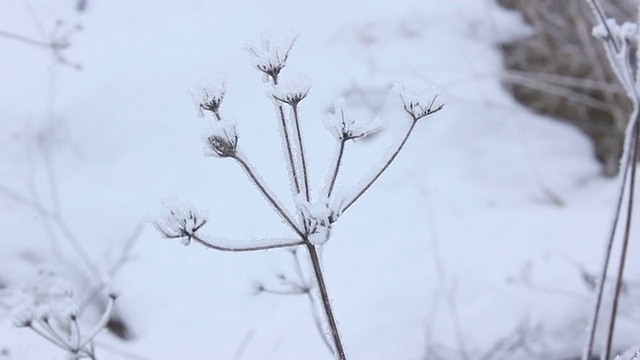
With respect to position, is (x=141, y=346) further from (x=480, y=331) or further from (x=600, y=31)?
(x=600, y=31)

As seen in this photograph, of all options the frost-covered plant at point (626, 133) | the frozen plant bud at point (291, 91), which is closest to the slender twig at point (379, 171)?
the frozen plant bud at point (291, 91)

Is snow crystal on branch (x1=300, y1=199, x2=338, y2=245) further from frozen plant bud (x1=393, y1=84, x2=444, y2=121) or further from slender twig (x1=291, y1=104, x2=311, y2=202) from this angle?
frozen plant bud (x1=393, y1=84, x2=444, y2=121)

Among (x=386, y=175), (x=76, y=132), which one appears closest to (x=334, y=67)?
(x=386, y=175)

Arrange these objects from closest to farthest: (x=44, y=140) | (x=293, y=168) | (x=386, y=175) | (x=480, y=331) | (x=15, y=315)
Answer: (x=293, y=168), (x=15, y=315), (x=480, y=331), (x=44, y=140), (x=386, y=175)

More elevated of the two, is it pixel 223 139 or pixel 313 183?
pixel 223 139

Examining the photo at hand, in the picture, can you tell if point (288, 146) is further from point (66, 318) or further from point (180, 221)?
point (66, 318)

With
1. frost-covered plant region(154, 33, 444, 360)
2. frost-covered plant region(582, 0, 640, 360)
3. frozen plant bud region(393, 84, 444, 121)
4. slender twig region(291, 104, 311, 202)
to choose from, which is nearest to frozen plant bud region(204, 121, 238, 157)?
frost-covered plant region(154, 33, 444, 360)

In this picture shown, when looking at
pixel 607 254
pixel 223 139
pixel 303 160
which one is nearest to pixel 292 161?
pixel 303 160
